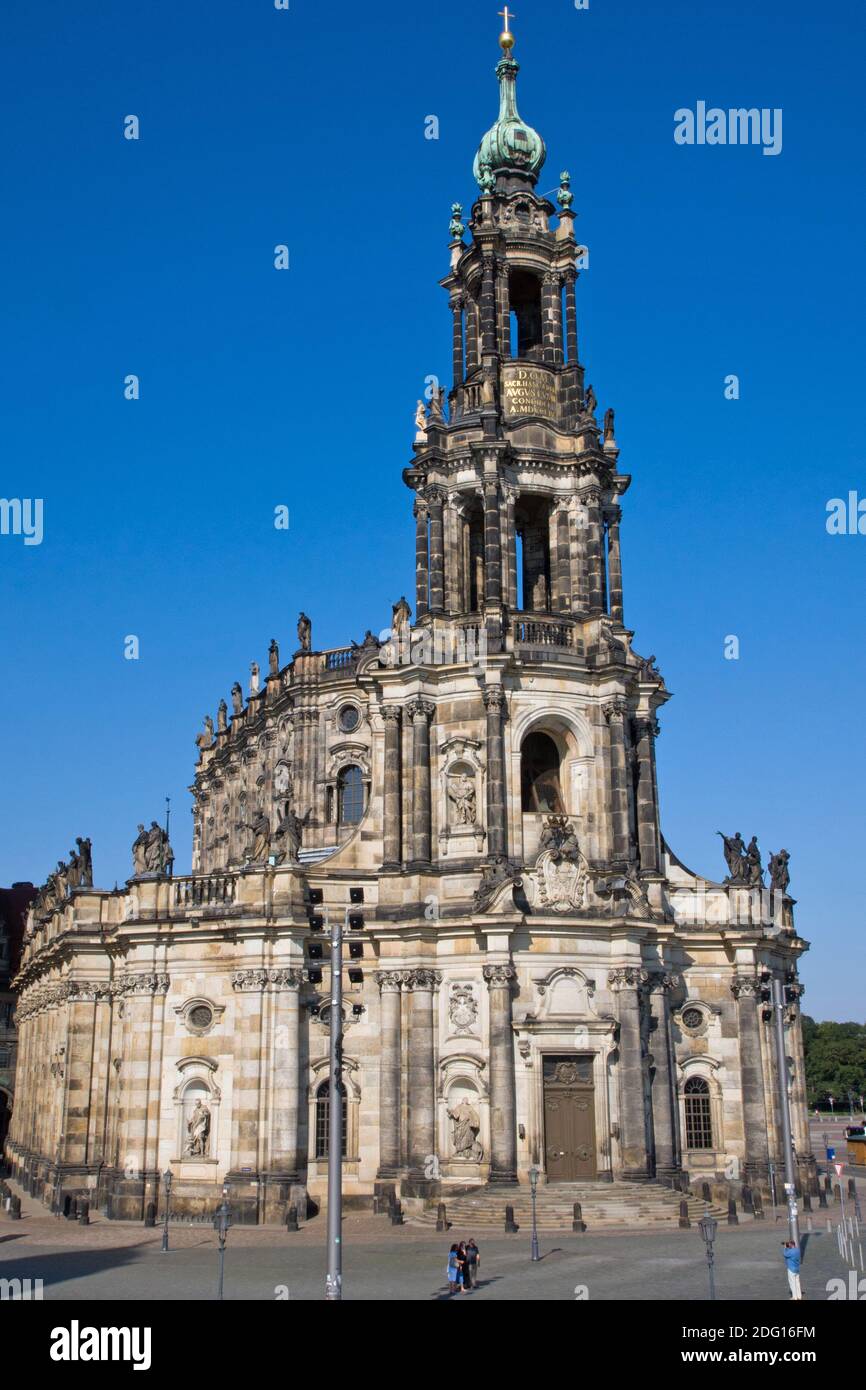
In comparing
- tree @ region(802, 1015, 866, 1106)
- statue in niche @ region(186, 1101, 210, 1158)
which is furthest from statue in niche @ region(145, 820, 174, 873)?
tree @ region(802, 1015, 866, 1106)

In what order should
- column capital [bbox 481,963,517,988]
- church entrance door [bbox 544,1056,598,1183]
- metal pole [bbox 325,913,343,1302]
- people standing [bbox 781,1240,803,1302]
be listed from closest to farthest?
metal pole [bbox 325,913,343,1302]
people standing [bbox 781,1240,803,1302]
church entrance door [bbox 544,1056,598,1183]
column capital [bbox 481,963,517,988]

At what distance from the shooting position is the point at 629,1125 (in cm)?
4809

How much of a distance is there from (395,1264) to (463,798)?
59.4 feet

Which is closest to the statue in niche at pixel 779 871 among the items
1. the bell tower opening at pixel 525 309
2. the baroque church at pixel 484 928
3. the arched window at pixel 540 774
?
the baroque church at pixel 484 928

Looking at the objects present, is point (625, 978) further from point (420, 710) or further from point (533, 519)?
point (533, 519)

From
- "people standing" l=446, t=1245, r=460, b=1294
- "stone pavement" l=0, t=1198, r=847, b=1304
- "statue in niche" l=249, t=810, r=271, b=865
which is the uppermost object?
"statue in niche" l=249, t=810, r=271, b=865

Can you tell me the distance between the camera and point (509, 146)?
6234 centimetres

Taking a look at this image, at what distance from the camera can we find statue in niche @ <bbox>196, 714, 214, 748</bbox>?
8869 centimetres

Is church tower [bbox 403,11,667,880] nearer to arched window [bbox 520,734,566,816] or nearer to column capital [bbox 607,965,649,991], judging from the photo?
arched window [bbox 520,734,566,816]

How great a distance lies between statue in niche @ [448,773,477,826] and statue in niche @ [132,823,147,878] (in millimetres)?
11928

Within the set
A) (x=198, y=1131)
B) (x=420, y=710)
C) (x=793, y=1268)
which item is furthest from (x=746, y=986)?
(x=793, y=1268)
